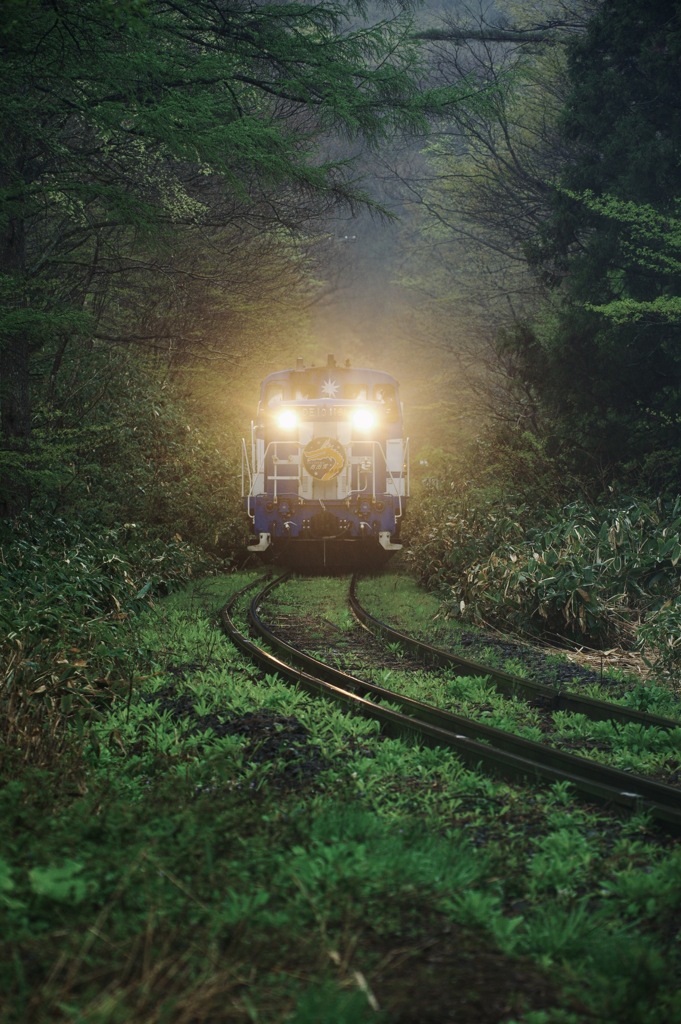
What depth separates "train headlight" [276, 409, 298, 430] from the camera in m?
17.8

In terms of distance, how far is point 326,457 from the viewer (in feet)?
57.2

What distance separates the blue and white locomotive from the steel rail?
232 inches

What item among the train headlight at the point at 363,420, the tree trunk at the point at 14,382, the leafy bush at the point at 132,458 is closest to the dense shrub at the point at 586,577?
the train headlight at the point at 363,420

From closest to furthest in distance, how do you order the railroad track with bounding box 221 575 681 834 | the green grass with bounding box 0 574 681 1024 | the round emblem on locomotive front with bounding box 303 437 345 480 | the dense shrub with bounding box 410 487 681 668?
1. the green grass with bounding box 0 574 681 1024
2. the railroad track with bounding box 221 575 681 834
3. the dense shrub with bounding box 410 487 681 668
4. the round emblem on locomotive front with bounding box 303 437 345 480

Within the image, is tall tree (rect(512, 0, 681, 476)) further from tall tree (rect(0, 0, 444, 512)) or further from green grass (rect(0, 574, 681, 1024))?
green grass (rect(0, 574, 681, 1024))

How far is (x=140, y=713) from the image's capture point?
7.75m

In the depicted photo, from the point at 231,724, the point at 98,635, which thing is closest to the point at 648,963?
the point at 231,724

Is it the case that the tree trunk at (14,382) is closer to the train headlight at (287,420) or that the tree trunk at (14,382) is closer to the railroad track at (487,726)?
the railroad track at (487,726)

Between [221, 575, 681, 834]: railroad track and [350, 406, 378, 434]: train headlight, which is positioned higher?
[350, 406, 378, 434]: train headlight

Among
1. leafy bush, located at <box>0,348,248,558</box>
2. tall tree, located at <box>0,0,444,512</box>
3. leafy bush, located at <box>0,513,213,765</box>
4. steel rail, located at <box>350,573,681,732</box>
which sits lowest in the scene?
steel rail, located at <box>350,573,681,732</box>

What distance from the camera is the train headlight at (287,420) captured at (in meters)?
17.8

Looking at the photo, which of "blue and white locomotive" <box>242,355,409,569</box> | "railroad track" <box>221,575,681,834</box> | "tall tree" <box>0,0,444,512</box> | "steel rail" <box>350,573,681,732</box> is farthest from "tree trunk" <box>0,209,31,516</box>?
"steel rail" <box>350,573,681,732</box>

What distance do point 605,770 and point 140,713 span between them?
350 cm

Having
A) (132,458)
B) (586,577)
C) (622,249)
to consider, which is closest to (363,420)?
(132,458)
